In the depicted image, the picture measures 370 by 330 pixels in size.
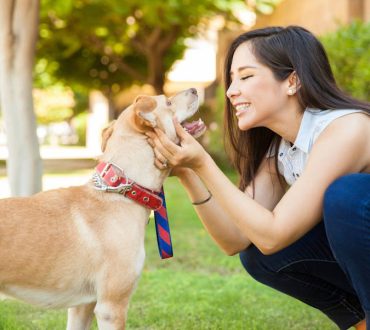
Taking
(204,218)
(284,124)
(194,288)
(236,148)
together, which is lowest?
(194,288)

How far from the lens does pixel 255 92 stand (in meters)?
3.24

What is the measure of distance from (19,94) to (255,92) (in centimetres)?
455

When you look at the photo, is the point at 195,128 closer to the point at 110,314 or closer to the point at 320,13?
the point at 110,314

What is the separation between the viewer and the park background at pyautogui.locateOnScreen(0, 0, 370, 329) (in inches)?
178

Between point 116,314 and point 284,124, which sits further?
point 284,124

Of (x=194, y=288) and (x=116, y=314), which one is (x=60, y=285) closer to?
(x=116, y=314)

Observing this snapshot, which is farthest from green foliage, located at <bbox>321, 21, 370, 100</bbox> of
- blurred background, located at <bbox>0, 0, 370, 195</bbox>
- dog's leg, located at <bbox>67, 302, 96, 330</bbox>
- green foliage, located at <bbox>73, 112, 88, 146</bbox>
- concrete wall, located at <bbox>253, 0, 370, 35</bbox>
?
green foliage, located at <bbox>73, 112, 88, 146</bbox>

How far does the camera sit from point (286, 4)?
16672 millimetres

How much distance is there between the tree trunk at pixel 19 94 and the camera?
7.11 m

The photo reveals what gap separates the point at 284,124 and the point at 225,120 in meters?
0.54

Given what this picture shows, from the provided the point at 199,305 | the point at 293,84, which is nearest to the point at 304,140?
the point at 293,84

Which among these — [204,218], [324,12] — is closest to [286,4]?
[324,12]

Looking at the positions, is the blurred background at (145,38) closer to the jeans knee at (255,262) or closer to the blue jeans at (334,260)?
the jeans knee at (255,262)

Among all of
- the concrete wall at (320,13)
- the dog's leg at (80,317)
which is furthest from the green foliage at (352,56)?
the dog's leg at (80,317)
